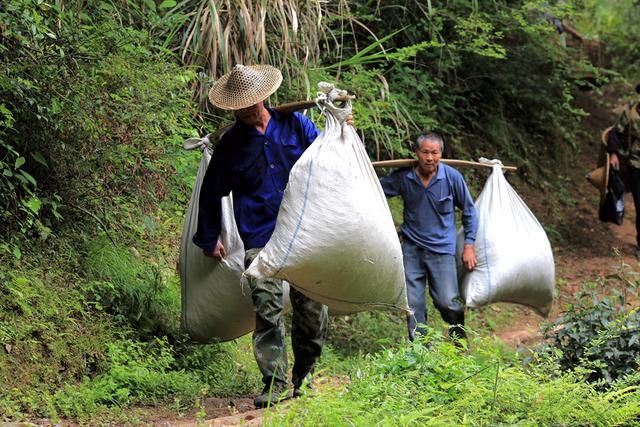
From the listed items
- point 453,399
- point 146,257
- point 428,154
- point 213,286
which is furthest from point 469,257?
point 453,399

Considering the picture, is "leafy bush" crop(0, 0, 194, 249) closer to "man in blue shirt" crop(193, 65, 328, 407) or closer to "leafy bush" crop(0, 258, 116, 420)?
"leafy bush" crop(0, 258, 116, 420)

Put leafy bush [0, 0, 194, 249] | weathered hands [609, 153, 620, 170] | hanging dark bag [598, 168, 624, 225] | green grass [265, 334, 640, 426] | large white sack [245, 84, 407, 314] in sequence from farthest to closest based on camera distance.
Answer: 1. hanging dark bag [598, 168, 624, 225]
2. weathered hands [609, 153, 620, 170]
3. leafy bush [0, 0, 194, 249]
4. large white sack [245, 84, 407, 314]
5. green grass [265, 334, 640, 426]

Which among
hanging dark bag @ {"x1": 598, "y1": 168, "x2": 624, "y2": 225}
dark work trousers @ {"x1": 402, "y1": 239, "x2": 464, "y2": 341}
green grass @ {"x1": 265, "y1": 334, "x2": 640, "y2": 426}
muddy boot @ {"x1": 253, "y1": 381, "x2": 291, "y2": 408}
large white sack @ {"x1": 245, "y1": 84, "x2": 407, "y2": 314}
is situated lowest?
hanging dark bag @ {"x1": 598, "y1": 168, "x2": 624, "y2": 225}

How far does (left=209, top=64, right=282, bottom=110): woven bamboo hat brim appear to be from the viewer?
17.7 ft

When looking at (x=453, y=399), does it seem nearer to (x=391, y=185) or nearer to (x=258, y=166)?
(x=258, y=166)

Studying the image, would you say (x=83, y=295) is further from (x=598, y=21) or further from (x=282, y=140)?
(x=598, y=21)

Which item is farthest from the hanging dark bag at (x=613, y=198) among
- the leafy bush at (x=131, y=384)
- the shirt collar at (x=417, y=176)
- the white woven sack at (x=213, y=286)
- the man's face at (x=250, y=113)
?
the man's face at (x=250, y=113)

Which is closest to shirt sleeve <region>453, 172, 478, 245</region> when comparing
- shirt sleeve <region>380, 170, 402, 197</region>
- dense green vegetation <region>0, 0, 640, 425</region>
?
shirt sleeve <region>380, 170, 402, 197</region>

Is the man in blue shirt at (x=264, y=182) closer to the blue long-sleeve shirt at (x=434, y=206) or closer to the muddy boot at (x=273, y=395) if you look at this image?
the muddy boot at (x=273, y=395)

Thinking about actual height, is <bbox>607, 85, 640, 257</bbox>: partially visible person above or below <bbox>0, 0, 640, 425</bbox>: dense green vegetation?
below

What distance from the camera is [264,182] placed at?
5477mm

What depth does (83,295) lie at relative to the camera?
615 cm

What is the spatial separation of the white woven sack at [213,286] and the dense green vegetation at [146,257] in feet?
0.91

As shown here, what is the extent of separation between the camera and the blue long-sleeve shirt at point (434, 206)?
23.0 feet
